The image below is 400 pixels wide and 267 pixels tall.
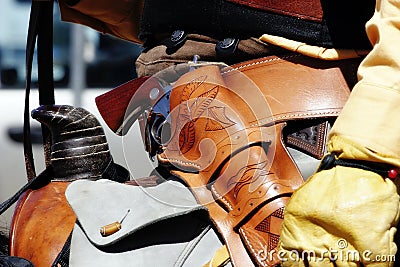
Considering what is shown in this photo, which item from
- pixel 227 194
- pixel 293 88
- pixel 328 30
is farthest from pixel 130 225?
pixel 328 30

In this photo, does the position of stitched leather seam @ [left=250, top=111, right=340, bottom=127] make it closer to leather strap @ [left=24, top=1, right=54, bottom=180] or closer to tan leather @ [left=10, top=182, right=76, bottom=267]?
tan leather @ [left=10, top=182, right=76, bottom=267]

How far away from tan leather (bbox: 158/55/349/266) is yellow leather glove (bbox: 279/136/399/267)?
0.36 feet

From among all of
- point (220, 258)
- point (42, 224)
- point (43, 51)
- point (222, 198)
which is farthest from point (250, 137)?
point (43, 51)

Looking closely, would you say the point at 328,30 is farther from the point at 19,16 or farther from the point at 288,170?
the point at 19,16

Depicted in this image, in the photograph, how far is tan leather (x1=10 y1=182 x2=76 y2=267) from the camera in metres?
1.68

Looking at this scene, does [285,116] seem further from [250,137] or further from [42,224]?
[42,224]

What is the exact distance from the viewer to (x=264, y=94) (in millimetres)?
1597

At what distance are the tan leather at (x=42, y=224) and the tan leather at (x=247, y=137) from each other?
280 mm

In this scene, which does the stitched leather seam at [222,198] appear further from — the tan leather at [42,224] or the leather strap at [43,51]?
the leather strap at [43,51]

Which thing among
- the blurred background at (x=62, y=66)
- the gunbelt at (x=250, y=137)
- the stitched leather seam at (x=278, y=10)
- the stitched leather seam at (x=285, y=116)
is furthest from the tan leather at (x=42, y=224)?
the blurred background at (x=62, y=66)

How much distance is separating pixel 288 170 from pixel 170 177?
1.04 feet

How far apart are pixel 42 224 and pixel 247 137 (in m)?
0.53

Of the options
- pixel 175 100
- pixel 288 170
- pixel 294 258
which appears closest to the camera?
pixel 294 258

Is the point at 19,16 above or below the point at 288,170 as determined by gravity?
below
